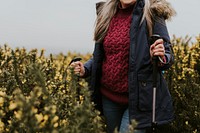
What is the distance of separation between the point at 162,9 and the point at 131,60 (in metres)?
0.42

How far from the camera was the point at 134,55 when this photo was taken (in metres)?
3.19

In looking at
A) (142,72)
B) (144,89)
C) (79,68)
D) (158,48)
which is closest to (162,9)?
(158,48)

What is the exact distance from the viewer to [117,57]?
331 centimetres

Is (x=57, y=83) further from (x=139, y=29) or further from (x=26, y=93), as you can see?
(x=139, y=29)

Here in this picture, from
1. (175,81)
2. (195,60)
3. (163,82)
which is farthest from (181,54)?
(163,82)

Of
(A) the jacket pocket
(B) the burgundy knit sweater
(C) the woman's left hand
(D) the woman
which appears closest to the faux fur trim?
(D) the woman

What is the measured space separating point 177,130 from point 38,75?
246 centimetres

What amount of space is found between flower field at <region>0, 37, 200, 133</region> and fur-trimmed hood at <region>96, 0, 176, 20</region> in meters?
0.74

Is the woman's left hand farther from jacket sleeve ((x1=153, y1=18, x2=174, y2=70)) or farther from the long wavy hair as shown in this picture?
the long wavy hair

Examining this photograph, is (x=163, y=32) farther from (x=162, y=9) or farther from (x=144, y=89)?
(x=144, y=89)

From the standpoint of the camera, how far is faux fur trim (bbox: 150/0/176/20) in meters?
3.22

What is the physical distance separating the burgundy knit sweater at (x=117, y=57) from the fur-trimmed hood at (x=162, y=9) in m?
0.19

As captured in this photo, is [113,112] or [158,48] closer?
[158,48]

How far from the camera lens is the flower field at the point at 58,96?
84.2 inches
